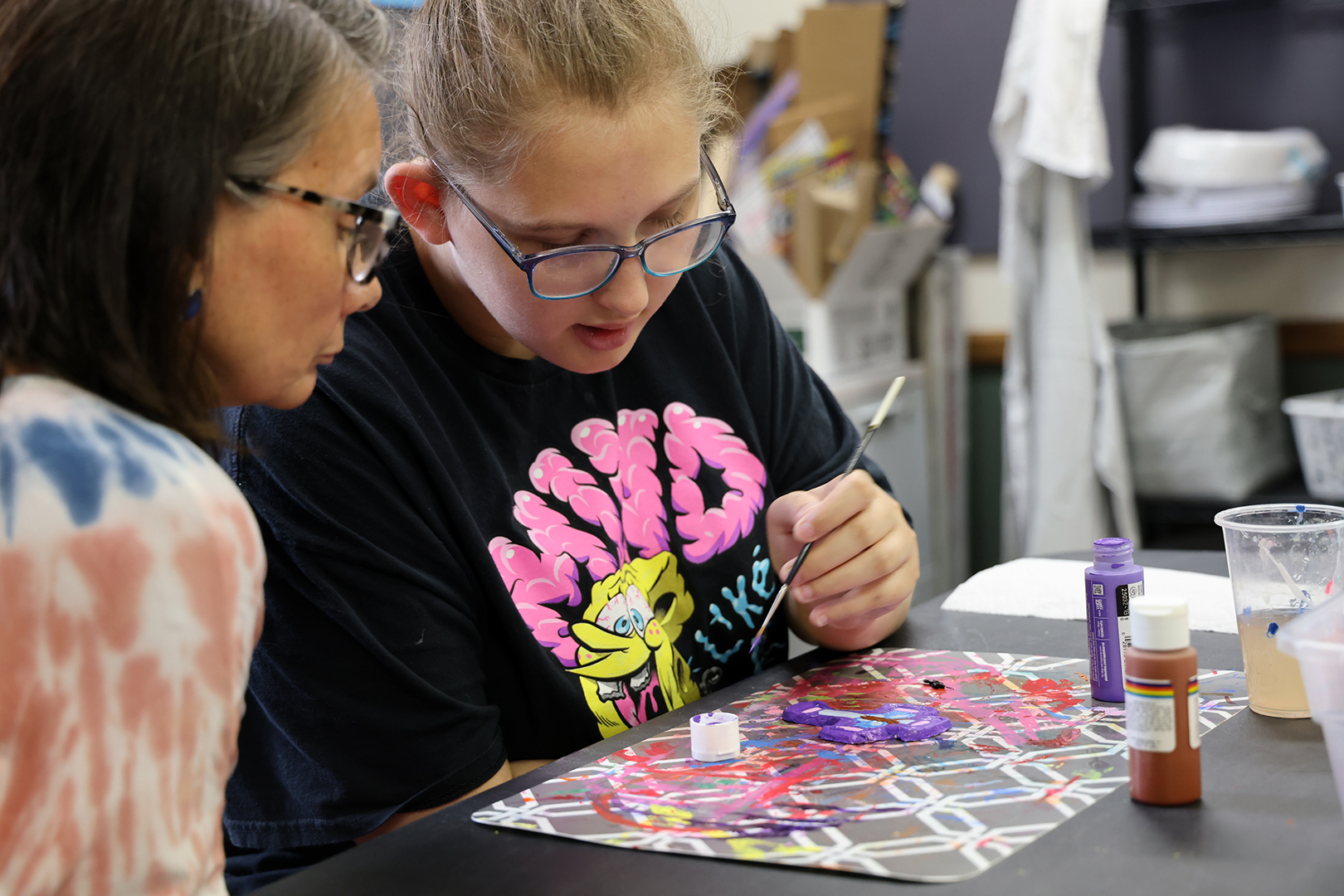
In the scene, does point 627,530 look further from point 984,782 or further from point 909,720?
point 984,782

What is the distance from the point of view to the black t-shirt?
0.94 meters

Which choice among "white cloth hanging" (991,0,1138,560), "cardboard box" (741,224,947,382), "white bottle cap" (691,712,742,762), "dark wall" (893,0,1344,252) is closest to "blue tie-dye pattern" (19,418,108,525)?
"white bottle cap" (691,712,742,762)

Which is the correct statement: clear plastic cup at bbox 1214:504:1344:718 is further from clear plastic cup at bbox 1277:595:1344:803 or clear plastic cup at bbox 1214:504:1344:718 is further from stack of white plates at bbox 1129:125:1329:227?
stack of white plates at bbox 1129:125:1329:227

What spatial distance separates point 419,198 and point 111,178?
467mm

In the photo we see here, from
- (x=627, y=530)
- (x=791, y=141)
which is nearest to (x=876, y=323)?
(x=791, y=141)

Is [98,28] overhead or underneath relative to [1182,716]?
overhead

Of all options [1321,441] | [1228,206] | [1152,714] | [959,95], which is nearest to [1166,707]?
[1152,714]

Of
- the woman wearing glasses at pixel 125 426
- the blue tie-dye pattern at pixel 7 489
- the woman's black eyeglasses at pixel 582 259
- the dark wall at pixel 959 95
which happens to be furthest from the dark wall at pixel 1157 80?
the blue tie-dye pattern at pixel 7 489

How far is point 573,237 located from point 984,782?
49 cm

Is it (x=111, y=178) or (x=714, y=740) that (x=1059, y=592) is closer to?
(x=714, y=740)

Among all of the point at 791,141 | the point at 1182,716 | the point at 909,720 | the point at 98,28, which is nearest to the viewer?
the point at 98,28

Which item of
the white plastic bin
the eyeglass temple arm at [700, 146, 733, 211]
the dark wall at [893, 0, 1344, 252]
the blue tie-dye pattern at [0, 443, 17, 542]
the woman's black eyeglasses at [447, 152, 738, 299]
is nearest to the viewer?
the blue tie-dye pattern at [0, 443, 17, 542]

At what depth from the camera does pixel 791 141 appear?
2.48 meters

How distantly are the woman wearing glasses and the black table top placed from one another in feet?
0.54
